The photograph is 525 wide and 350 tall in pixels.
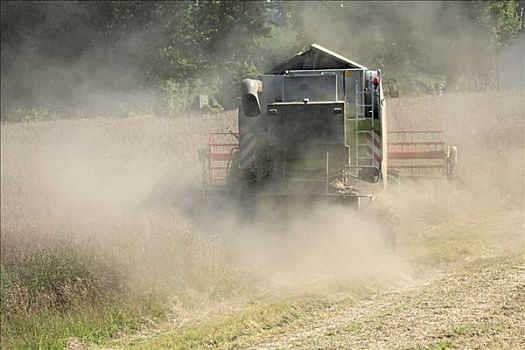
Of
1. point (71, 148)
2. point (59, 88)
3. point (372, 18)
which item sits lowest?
point (71, 148)

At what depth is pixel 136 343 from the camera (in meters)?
8.06

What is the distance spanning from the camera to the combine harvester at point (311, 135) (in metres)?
10.4

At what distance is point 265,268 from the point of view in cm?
1020

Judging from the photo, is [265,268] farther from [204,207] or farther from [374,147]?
[374,147]

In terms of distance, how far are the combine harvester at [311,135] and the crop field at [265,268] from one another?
1.22 ft

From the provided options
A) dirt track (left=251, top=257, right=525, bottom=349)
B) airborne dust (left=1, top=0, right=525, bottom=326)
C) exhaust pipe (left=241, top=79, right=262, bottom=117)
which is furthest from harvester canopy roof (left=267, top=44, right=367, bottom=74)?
dirt track (left=251, top=257, right=525, bottom=349)

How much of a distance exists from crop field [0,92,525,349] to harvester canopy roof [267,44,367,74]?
2128 millimetres

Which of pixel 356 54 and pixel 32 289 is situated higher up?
pixel 356 54

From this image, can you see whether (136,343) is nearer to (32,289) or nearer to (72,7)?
(32,289)

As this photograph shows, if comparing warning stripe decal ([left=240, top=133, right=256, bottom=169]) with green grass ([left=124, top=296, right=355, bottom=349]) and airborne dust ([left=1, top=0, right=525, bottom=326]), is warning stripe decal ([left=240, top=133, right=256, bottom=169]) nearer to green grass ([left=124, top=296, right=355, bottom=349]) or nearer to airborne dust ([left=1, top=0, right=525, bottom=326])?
airborne dust ([left=1, top=0, right=525, bottom=326])

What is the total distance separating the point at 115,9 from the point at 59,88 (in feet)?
15.5

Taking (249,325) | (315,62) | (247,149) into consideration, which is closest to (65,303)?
(249,325)

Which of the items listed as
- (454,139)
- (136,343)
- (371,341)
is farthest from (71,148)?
(371,341)

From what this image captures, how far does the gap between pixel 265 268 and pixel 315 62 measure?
3.31m
